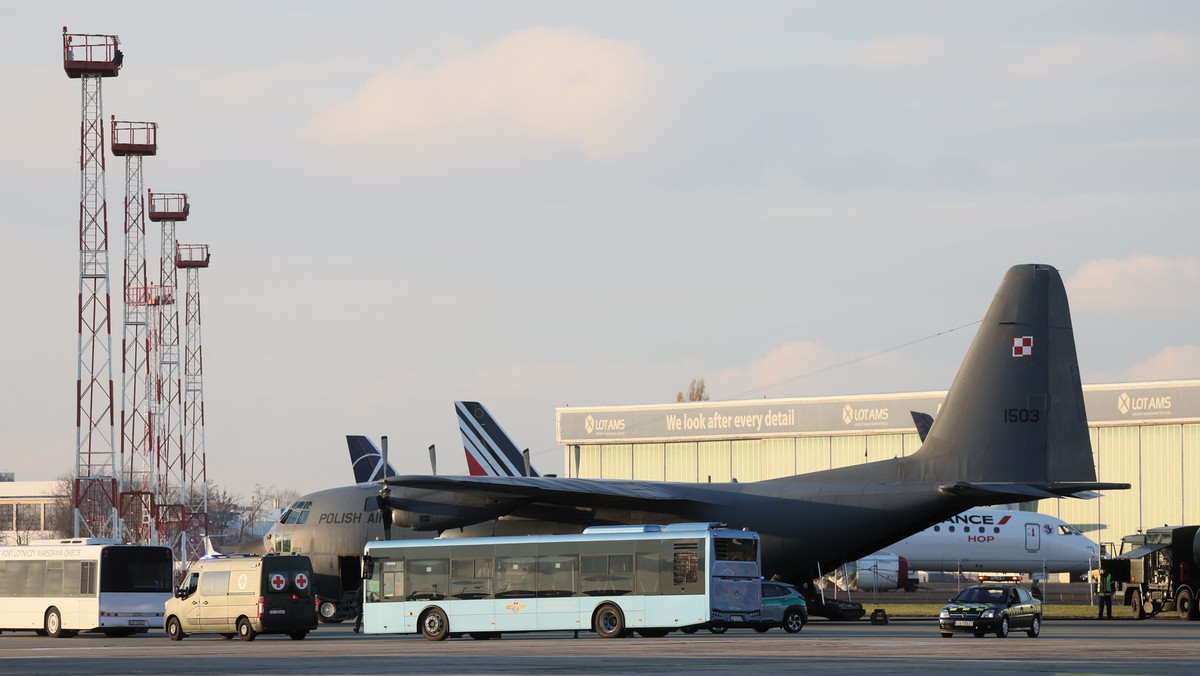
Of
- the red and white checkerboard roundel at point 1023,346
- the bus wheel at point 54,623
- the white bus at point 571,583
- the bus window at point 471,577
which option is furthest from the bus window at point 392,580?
the red and white checkerboard roundel at point 1023,346

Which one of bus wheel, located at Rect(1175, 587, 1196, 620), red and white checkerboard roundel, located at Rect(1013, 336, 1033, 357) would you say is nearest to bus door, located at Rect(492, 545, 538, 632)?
red and white checkerboard roundel, located at Rect(1013, 336, 1033, 357)

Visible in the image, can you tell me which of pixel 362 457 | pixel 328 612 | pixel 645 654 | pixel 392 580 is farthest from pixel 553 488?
pixel 362 457

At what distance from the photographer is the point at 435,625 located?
36.3 meters

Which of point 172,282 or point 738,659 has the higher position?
point 172,282

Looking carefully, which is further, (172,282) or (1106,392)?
(172,282)

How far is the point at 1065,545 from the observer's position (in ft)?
208

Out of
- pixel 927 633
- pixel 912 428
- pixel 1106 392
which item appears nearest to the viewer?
pixel 927 633

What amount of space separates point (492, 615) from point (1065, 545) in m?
35.5

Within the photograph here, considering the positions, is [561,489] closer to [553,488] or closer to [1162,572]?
[553,488]

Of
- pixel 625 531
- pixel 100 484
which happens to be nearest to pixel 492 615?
pixel 625 531

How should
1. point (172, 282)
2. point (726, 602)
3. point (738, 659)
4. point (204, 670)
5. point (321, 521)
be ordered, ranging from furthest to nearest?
point (172, 282) < point (321, 521) < point (726, 602) < point (738, 659) < point (204, 670)

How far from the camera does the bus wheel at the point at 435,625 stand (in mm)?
36219

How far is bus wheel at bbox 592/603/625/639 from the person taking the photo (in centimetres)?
3466

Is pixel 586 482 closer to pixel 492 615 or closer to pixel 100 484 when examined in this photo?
pixel 492 615
